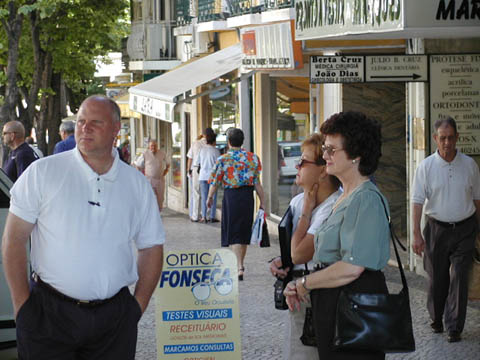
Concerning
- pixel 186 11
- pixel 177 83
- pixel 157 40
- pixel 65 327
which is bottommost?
pixel 65 327

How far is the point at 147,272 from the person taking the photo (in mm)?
4996

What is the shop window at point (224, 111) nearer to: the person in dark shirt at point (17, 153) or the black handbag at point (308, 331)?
the person in dark shirt at point (17, 153)

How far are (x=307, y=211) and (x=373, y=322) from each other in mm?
1270

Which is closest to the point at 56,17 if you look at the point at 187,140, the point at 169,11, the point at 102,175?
the point at 169,11

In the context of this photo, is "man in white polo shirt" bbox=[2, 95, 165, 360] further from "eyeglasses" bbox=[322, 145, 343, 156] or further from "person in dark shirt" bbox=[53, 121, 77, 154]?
"person in dark shirt" bbox=[53, 121, 77, 154]

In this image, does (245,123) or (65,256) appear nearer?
(65,256)

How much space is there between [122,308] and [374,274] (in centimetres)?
120

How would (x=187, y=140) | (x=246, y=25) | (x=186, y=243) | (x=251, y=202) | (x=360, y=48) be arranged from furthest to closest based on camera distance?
(x=187, y=140), (x=246, y=25), (x=186, y=243), (x=360, y=48), (x=251, y=202)

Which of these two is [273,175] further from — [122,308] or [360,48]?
[122,308]

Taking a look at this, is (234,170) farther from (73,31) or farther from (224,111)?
(73,31)

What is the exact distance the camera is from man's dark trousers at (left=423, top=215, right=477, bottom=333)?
8.57 meters


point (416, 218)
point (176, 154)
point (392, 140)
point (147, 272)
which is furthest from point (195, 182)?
point (147, 272)

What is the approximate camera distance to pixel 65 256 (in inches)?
183

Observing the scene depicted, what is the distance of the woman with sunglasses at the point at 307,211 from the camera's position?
554 centimetres
